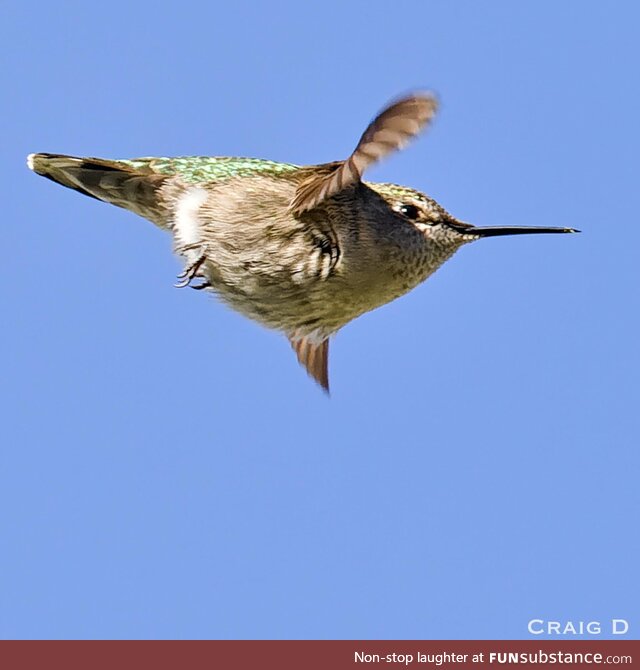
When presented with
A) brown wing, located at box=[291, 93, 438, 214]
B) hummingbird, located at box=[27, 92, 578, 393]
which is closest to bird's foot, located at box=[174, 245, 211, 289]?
hummingbird, located at box=[27, 92, 578, 393]

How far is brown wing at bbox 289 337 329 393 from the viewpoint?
10859 millimetres

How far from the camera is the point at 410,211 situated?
1003 centimetres

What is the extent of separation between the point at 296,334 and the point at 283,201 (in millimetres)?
1123

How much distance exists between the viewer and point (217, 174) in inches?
436

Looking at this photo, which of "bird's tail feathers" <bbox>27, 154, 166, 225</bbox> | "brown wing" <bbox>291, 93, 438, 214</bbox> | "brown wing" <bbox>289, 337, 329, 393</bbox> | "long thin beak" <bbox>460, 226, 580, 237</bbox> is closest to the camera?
"brown wing" <bbox>291, 93, 438, 214</bbox>

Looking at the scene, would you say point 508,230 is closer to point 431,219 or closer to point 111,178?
point 431,219

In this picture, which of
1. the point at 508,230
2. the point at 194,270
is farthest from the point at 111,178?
the point at 508,230

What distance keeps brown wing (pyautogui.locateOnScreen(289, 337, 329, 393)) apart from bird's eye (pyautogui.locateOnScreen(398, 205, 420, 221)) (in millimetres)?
1477

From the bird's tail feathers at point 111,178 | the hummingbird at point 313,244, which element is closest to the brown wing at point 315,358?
the hummingbird at point 313,244

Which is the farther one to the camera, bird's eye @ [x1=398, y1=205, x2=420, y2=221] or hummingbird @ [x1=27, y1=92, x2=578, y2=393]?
A: bird's eye @ [x1=398, y1=205, x2=420, y2=221]

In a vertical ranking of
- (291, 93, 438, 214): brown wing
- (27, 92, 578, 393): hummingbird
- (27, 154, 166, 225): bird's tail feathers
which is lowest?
(291, 93, 438, 214): brown wing

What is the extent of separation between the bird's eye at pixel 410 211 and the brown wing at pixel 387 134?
1.13 metres

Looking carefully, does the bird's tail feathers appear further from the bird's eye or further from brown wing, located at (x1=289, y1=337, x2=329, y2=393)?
the bird's eye

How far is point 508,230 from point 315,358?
93.2 inches
